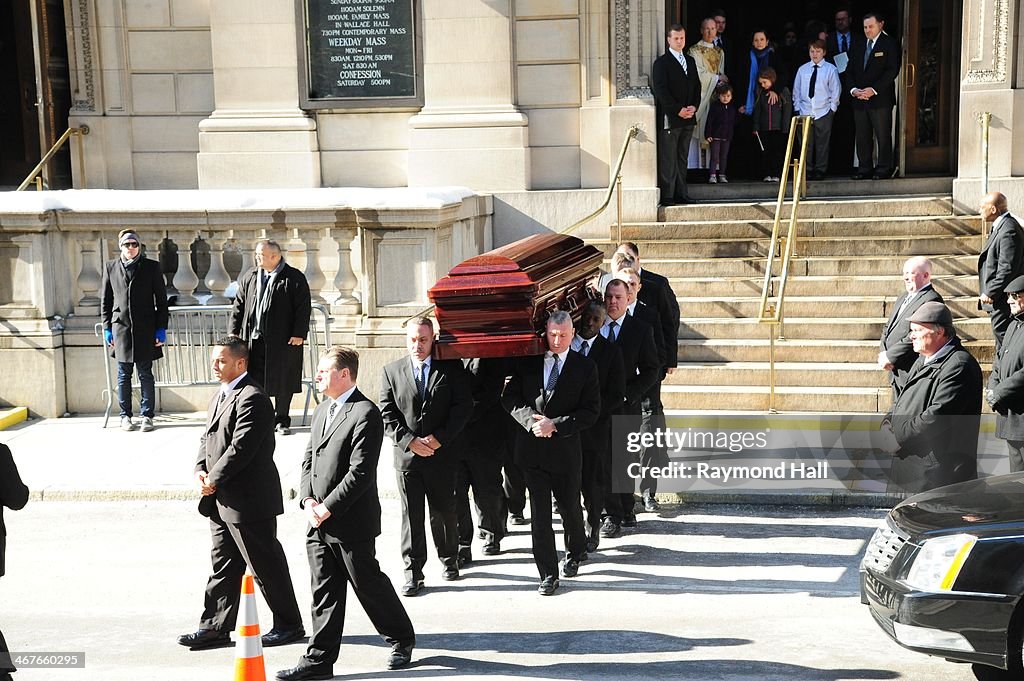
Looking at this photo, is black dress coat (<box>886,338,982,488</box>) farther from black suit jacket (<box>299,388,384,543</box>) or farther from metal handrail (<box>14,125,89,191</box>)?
metal handrail (<box>14,125,89,191</box>)

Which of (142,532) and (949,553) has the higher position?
(949,553)

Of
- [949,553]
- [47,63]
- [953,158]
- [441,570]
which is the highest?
[47,63]

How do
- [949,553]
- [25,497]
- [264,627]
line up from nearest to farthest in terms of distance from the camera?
1. [949,553]
2. [25,497]
3. [264,627]

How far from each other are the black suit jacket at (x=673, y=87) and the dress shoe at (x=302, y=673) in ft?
32.9

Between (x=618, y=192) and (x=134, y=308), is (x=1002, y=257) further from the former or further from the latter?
(x=134, y=308)

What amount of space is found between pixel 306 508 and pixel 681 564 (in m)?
3.07

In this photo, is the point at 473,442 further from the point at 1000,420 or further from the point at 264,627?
the point at 1000,420

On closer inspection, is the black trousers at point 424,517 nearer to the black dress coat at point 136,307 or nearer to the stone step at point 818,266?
the black dress coat at point 136,307

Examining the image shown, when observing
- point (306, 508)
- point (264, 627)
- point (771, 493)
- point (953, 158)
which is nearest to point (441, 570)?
point (264, 627)

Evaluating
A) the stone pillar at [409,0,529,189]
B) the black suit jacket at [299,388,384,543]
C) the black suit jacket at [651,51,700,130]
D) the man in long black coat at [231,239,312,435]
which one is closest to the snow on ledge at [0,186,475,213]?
the man in long black coat at [231,239,312,435]

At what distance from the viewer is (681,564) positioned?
349 inches

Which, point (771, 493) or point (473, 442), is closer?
point (473, 442)

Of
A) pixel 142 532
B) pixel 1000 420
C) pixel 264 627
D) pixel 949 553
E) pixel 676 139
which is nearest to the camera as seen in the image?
pixel 949 553

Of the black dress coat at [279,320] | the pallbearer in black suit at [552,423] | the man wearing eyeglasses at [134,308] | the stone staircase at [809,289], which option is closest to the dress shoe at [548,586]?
the pallbearer in black suit at [552,423]
